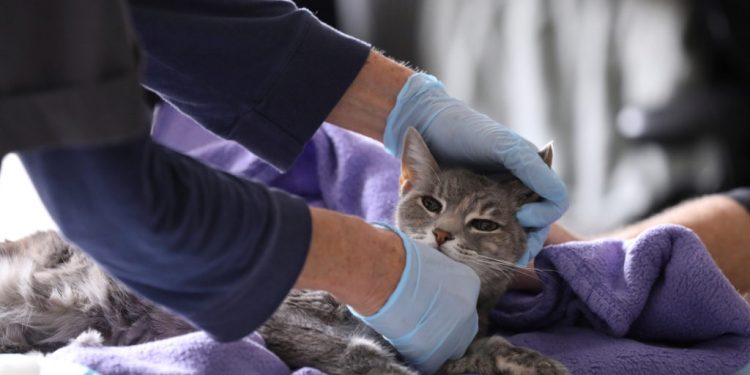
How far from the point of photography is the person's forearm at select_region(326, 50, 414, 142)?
1553 millimetres

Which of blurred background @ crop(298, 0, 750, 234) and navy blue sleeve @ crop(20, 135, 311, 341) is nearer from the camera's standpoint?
navy blue sleeve @ crop(20, 135, 311, 341)

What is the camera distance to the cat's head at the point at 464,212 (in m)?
1.50

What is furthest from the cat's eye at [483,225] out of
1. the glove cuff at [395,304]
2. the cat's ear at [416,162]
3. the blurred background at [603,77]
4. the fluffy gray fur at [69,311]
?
the blurred background at [603,77]

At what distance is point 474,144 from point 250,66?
1.50 ft

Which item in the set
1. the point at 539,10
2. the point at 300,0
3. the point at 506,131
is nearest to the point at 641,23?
the point at 539,10

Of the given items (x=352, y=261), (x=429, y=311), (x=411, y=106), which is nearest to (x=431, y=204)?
(x=411, y=106)

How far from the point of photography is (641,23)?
2904 mm

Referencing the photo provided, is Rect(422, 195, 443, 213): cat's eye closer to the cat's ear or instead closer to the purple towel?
the cat's ear

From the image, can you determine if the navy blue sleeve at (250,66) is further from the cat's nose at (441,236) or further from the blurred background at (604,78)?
the blurred background at (604,78)

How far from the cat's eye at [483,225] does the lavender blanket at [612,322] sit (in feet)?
0.40

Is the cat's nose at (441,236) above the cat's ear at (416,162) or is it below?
below

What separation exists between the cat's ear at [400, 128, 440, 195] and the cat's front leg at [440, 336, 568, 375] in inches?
14.5

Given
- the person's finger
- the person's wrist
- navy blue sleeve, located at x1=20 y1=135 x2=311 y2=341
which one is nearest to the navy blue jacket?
navy blue sleeve, located at x1=20 y1=135 x2=311 y2=341

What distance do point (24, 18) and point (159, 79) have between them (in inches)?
20.4
